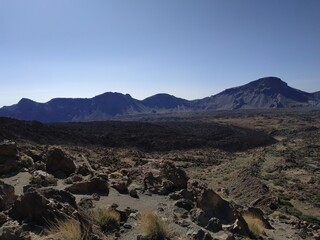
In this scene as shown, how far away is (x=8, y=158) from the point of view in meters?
17.7

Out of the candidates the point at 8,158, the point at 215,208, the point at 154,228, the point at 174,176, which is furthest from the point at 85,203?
the point at 8,158

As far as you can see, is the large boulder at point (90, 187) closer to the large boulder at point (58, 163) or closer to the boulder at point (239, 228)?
the large boulder at point (58, 163)

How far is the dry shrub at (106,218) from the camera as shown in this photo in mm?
9992

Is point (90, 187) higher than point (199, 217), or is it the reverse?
point (90, 187)

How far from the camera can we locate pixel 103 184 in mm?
14914

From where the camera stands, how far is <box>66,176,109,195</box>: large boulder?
46.4 ft

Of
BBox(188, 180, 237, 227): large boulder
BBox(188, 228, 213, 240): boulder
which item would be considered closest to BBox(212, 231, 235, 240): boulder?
BBox(188, 228, 213, 240): boulder

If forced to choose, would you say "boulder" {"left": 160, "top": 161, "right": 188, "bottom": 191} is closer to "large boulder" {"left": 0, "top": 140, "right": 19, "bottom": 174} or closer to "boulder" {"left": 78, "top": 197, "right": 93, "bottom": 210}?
"boulder" {"left": 78, "top": 197, "right": 93, "bottom": 210}

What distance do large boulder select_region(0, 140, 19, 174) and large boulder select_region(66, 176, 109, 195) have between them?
4451 millimetres

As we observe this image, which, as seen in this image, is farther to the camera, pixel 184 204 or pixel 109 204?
pixel 184 204

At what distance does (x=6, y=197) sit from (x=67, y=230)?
144 inches

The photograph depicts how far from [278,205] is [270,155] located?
3653 centimetres

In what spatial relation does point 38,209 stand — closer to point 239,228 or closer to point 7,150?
point 239,228

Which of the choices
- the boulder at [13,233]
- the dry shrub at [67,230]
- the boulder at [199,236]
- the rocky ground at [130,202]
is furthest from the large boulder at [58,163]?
the boulder at [13,233]
